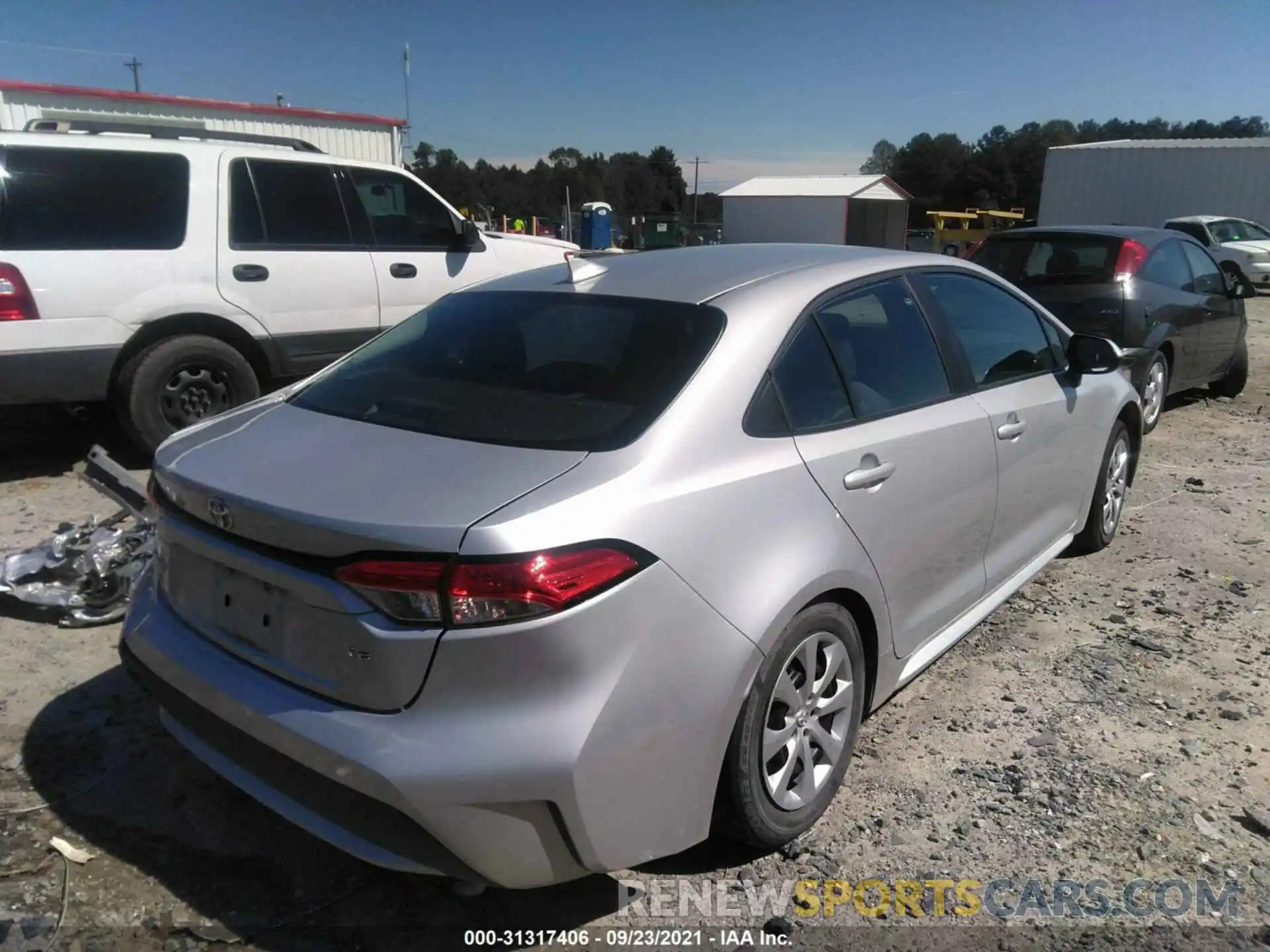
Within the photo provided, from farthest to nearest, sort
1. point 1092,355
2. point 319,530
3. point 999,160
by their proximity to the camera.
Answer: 1. point 999,160
2. point 1092,355
3. point 319,530

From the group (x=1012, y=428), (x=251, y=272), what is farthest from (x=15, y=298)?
(x=1012, y=428)

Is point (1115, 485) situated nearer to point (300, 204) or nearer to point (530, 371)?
point (530, 371)

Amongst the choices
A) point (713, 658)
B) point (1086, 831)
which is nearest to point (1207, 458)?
point (1086, 831)

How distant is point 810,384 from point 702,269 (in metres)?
0.63

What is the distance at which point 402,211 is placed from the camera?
23.1 ft

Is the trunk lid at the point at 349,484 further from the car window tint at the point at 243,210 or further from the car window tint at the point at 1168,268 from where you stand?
the car window tint at the point at 1168,268

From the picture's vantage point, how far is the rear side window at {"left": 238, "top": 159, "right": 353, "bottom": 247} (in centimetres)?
615

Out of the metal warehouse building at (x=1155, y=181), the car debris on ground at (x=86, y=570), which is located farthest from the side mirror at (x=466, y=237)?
the metal warehouse building at (x=1155, y=181)

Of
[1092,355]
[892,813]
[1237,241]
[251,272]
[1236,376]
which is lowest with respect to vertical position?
[892,813]

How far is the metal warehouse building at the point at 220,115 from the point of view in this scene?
1416cm

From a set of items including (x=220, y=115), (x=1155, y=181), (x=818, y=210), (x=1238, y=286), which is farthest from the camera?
(x=818, y=210)

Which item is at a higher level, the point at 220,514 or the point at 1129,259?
the point at 1129,259

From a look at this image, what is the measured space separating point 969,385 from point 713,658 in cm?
182

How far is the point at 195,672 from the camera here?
2.35 m
